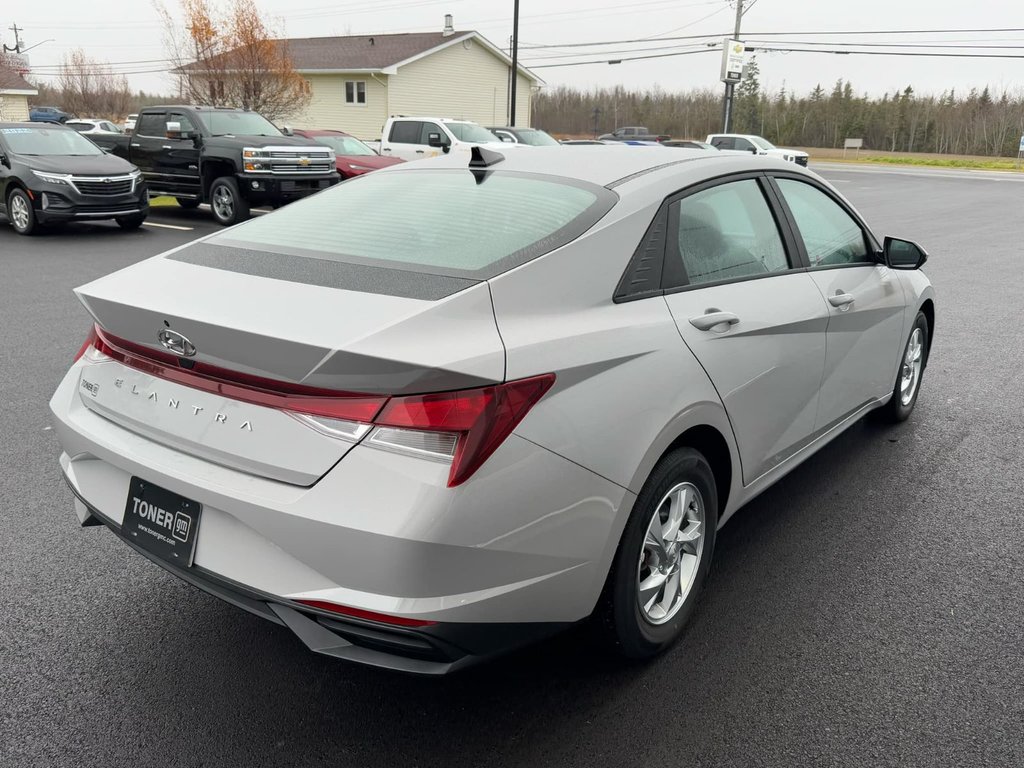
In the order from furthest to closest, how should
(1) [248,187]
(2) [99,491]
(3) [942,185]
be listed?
(3) [942,185], (1) [248,187], (2) [99,491]

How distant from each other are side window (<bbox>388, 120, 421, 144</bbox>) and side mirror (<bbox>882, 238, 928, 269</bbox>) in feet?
57.0

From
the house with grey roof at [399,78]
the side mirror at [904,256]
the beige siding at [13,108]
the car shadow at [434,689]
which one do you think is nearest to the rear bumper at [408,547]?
the car shadow at [434,689]

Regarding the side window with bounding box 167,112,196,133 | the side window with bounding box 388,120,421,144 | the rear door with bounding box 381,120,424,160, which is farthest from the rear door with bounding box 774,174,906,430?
the side window with bounding box 388,120,421,144

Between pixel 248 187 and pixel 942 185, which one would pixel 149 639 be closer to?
pixel 248 187

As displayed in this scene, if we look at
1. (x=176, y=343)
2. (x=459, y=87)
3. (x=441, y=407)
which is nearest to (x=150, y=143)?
(x=176, y=343)

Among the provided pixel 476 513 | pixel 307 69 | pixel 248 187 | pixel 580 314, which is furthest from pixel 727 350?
pixel 307 69

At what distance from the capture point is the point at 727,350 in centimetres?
293

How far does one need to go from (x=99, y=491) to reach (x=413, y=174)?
1.68 metres

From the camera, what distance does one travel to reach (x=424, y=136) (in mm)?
20266

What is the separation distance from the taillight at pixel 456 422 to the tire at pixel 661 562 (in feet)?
2.22

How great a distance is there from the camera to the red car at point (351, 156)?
1747cm

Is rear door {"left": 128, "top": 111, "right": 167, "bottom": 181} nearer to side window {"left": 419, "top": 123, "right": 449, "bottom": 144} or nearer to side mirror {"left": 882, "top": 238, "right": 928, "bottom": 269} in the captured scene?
side window {"left": 419, "top": 123, "right": 449, "bottom": 144}

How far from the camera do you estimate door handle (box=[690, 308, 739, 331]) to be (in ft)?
9.22

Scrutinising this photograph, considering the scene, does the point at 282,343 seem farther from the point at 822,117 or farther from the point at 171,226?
the point at 822,117
